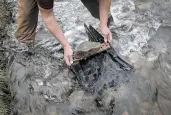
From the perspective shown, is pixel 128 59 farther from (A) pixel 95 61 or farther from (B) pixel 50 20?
(B) pixel 50 20

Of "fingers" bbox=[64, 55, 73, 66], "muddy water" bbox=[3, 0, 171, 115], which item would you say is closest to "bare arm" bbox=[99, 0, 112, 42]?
"muddy water" bbox=[3, 0, 171, 115]

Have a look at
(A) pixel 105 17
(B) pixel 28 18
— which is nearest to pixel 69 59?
(A) pixel 105 17

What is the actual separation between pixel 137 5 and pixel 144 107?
235 centimetres

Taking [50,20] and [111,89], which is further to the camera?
[111,89]

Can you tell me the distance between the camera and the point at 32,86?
4461 mm

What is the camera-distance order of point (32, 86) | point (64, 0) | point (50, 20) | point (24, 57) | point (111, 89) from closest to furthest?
1. point (50, 20)
2. point (111, 89)
3. point (32, 86)
4. point (24, 57)
5. point (64, 0)

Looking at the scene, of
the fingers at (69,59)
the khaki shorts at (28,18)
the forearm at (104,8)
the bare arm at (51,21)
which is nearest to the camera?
the bare arm at (51,21)

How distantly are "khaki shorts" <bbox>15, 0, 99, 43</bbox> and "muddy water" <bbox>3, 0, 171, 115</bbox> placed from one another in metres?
0.23

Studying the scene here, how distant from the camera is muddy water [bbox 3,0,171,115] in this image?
4043mm

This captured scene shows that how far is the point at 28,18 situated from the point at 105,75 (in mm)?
1423

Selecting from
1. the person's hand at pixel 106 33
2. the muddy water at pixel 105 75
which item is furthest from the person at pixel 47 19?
the muddy water at pixel 105 75

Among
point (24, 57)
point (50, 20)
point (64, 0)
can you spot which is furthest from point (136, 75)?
point (64, 0)

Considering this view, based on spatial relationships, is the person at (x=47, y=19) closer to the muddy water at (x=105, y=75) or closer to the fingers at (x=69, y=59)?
the fingers at (x=69, y=59)

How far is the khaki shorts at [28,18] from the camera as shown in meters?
4.59
